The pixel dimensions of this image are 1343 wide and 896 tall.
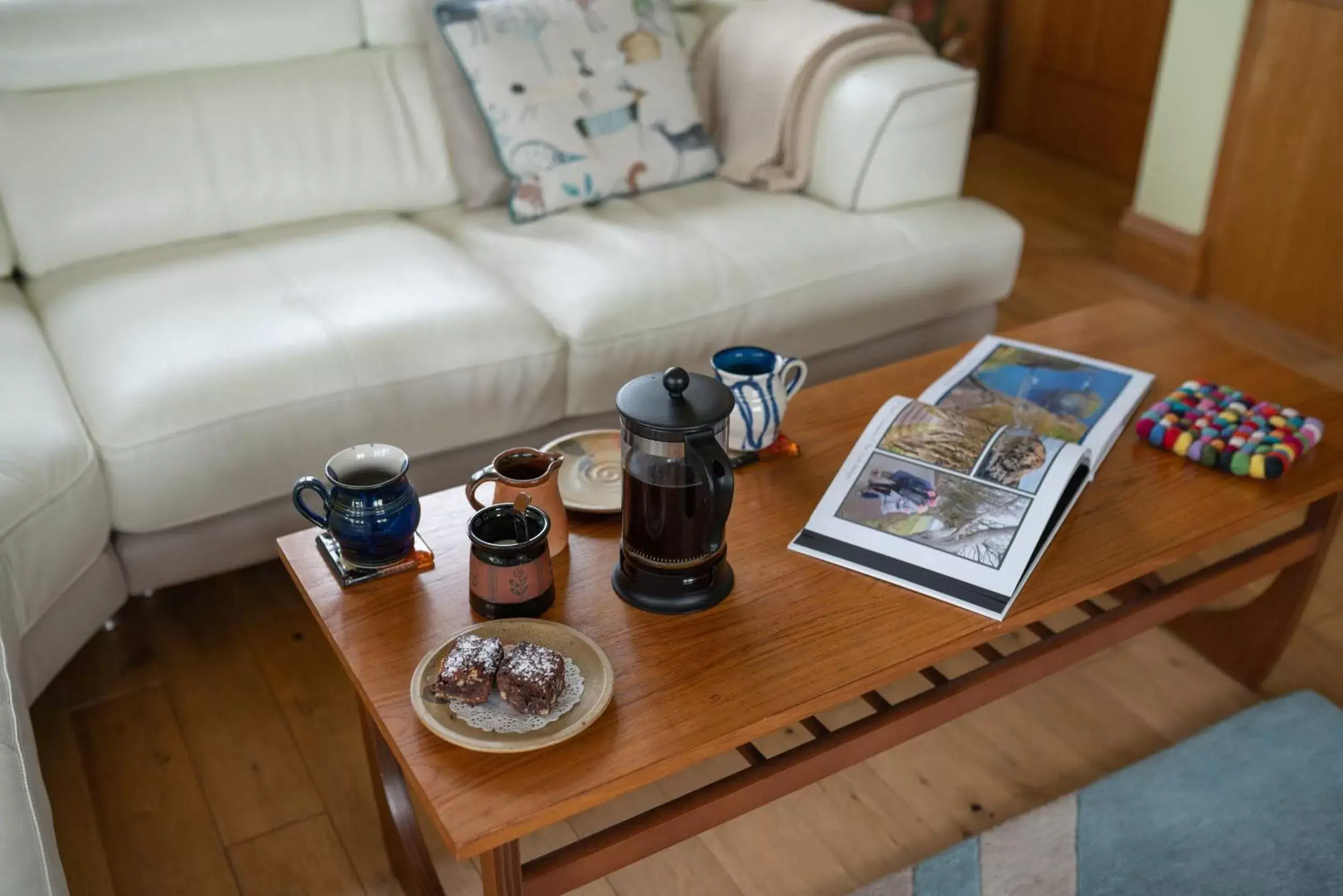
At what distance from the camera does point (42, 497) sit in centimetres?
143

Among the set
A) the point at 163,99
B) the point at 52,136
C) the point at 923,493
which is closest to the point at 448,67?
the point at 163,99

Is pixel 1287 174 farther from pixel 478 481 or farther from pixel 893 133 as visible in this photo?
pixel 478 481

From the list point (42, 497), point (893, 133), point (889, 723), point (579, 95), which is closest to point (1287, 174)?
point (893, 133)

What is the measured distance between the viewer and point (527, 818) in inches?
36.7

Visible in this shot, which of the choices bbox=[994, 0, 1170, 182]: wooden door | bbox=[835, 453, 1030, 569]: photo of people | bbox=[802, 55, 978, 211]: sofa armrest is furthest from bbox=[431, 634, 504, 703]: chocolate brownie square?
bbox=[994, 0, 1170, 182]: wooden door

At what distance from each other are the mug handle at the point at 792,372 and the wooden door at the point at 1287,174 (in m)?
1.66

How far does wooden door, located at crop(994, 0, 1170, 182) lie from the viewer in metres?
3.35

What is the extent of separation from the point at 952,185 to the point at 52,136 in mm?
1496

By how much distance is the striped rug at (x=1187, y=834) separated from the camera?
4.58ft

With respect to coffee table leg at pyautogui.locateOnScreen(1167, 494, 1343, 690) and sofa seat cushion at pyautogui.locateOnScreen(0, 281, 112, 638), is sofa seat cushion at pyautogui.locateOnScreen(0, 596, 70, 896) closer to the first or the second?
sofa seat cushion at pyautogui.locateOnScreen(0, 281, 112, 638)

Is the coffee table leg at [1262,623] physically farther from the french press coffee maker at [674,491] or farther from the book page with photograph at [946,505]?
the french press coffee maker at [674,491]

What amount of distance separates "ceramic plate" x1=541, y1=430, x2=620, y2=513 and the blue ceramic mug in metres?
0.18

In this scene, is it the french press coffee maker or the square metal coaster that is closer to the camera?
the french press coffee maker

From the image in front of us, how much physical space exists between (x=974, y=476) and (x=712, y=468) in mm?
402
